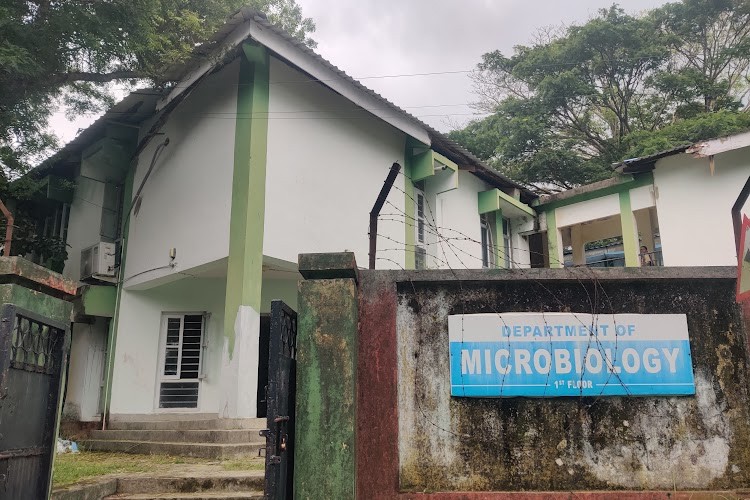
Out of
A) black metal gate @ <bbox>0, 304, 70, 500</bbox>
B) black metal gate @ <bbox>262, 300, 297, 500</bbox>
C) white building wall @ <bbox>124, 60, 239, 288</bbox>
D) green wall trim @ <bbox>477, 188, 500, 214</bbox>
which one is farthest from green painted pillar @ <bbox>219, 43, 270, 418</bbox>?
green wall trim @ <bbox>477, 188, 500, 214</bbox>

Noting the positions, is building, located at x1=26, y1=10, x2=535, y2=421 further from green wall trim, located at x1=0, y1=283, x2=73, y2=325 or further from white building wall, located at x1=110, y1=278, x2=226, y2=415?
green wall trim, located at x1=0, y1=283, x2=73, y2=325

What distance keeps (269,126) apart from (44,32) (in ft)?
11.5

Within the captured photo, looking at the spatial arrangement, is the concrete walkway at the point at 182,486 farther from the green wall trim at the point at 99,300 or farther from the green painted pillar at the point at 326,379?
the green wall trim at the point at 99,300

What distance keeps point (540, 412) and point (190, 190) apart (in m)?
7.76

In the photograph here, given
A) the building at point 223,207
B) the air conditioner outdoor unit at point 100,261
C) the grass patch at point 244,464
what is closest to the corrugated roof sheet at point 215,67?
the building at point 223,207

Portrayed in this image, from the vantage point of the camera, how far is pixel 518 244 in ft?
53.0

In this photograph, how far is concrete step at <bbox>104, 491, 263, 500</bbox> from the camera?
545 centimetres

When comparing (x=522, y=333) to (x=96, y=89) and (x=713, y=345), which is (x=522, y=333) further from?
(x=96, y=89)

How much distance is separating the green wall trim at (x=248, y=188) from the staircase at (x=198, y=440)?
3.59ft

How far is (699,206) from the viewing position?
471 inches

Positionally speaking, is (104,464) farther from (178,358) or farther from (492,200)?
(492,200)

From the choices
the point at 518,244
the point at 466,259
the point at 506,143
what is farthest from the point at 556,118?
the point at 466,259

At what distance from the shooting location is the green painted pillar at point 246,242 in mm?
8453

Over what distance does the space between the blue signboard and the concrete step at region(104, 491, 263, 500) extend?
97.9 inches
